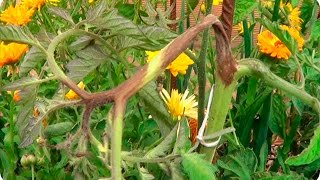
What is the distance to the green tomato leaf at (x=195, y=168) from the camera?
1.55 feet

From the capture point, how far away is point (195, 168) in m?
0.47

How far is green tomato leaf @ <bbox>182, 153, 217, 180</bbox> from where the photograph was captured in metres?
0.47

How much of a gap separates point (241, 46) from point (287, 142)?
0.26m

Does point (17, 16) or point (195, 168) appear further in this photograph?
Answer: point (17, 16)

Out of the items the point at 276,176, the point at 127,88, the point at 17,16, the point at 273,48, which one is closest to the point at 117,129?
the point at 127,88

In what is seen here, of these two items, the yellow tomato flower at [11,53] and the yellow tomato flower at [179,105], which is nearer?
the yellow tomato flower at [179,105]

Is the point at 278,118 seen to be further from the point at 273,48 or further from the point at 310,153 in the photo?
the point at 310,153

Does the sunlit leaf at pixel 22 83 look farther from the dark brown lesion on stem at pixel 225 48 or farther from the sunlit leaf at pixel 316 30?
the sunlit leaf at pixel 316 30

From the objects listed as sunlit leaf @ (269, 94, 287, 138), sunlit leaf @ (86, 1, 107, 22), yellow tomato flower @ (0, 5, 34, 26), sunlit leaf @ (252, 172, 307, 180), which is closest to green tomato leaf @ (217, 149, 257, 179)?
sunlit leaf @ (252, 172, 307, 180)

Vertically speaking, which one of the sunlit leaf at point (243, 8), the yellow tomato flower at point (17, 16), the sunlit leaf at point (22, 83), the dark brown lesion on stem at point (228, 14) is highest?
the dark brown lesion on stem at point (228, 14)

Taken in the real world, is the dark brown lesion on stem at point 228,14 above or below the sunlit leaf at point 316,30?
above

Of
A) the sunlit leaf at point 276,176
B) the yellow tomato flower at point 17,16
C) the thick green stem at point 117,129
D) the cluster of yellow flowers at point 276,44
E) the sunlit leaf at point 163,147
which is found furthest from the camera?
the yellow tomato flower at point 17,16

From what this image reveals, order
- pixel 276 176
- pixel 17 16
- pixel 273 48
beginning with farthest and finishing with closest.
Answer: pixel 17 16, pixel 273 48, pixel 276 176

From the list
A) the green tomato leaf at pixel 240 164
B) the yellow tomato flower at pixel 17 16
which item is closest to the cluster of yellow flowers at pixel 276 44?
the green tomato leaf at pixel 240 164
